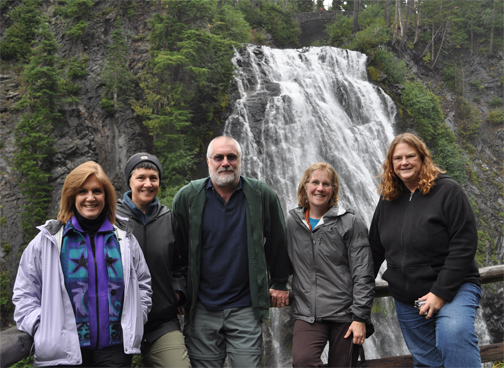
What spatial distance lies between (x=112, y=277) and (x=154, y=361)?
87 centimetres

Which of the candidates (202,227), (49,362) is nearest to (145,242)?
(202,227)

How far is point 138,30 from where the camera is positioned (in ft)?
58.6

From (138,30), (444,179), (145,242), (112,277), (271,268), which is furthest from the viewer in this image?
(138,30)

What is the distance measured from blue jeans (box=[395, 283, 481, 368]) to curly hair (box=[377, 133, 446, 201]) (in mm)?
790

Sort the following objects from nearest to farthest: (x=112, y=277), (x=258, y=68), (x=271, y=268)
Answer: (x=112, y=277) → (x=271, y=268) → (x=258, y=68)

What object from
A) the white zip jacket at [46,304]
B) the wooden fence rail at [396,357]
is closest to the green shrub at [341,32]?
the wooden fence rail at [396,357]

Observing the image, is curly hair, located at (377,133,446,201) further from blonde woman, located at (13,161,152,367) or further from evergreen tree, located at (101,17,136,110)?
evergreen tree, located at (101,17,136,110)

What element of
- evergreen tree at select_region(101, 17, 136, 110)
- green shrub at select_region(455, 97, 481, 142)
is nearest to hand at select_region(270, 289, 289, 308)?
evergreen tree at select_region(101, 17, 136, 110)

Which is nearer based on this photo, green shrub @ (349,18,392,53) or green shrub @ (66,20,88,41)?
green shrub @ (66,20,88,41)

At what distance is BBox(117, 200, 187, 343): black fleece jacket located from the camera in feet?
9.99

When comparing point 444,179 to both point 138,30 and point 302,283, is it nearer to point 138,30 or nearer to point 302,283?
point 302,283

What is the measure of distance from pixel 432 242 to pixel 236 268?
1.49 metres

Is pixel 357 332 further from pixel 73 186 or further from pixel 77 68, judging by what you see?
pixel 77 68

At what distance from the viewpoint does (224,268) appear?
10.2 ft
